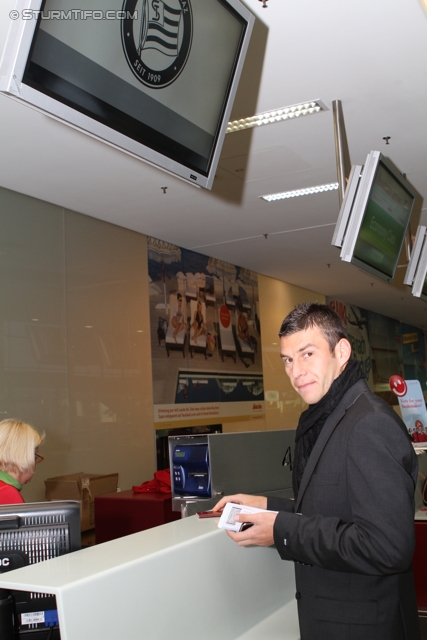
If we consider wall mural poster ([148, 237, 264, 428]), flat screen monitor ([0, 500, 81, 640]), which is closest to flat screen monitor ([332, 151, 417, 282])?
flat screen monitor ([0, 500, 81, 640])

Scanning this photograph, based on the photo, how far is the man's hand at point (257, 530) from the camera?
1674 mm

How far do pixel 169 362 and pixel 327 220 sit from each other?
2.45m

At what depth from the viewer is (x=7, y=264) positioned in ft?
18.5

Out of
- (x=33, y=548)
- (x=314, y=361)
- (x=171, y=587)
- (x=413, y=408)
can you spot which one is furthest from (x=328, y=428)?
(x=413, y=408)

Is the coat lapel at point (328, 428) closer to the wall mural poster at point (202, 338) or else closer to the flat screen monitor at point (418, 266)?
the flat screen monitor at point (418, 266)

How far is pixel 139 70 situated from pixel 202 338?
6.31 m

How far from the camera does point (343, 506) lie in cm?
162

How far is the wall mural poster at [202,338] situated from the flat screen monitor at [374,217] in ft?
11.6

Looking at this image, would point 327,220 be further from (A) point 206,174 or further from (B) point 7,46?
(B) point 7,46

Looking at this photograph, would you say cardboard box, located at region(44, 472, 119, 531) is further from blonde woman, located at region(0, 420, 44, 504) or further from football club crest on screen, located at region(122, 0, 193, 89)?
football club crest on screen, located at region(122, 0, 193, 89)

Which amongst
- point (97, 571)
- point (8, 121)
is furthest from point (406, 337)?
point (97, 571)

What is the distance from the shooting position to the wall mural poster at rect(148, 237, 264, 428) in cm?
757

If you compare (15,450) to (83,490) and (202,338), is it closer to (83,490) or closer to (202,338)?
(83,490)

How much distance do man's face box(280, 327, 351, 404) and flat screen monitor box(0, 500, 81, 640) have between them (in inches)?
27.8
